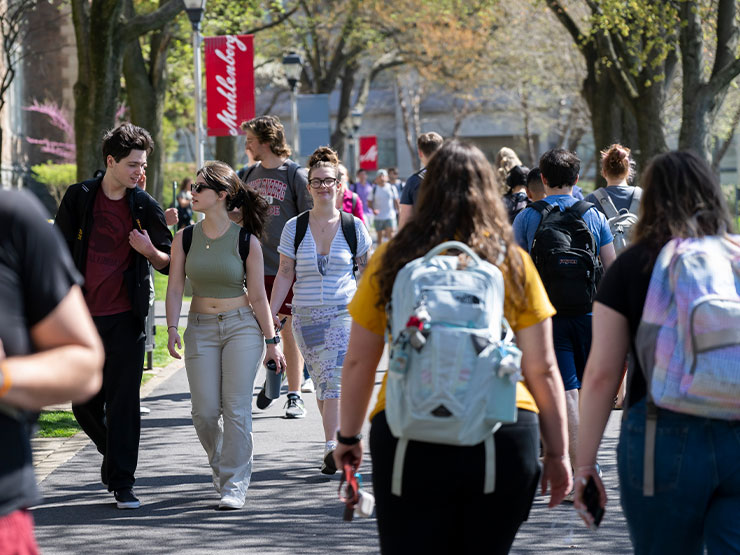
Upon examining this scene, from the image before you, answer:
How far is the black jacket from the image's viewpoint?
21.7ft

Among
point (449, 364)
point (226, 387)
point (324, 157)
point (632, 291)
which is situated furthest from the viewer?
point (324, 157)

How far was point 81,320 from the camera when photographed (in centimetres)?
253

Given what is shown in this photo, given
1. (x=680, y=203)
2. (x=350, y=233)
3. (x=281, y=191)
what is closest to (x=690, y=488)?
(x=680, y=203)

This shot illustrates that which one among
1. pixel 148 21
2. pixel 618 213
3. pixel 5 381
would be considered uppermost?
pixel 148 21

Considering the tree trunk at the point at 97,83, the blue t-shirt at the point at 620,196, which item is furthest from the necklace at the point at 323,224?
the tree trunk at the point at 97,83

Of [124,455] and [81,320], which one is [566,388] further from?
[81,320]

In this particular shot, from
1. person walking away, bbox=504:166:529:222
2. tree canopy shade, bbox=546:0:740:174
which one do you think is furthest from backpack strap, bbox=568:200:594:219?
tree canopy shade, bbox=546:0:740:174

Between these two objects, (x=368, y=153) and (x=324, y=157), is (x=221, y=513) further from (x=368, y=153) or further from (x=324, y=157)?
(x=368, y=153)

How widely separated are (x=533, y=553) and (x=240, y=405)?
1.81m

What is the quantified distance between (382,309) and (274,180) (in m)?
5.61

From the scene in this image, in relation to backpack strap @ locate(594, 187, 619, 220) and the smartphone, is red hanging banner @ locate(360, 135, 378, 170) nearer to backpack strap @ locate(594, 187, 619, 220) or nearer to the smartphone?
backpack strap @ locate(594, 187, 619, 220)

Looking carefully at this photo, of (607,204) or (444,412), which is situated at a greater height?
(607,204)

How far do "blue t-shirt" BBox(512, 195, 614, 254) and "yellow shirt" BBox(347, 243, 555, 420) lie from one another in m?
3.12

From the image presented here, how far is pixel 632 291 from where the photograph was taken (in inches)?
135
